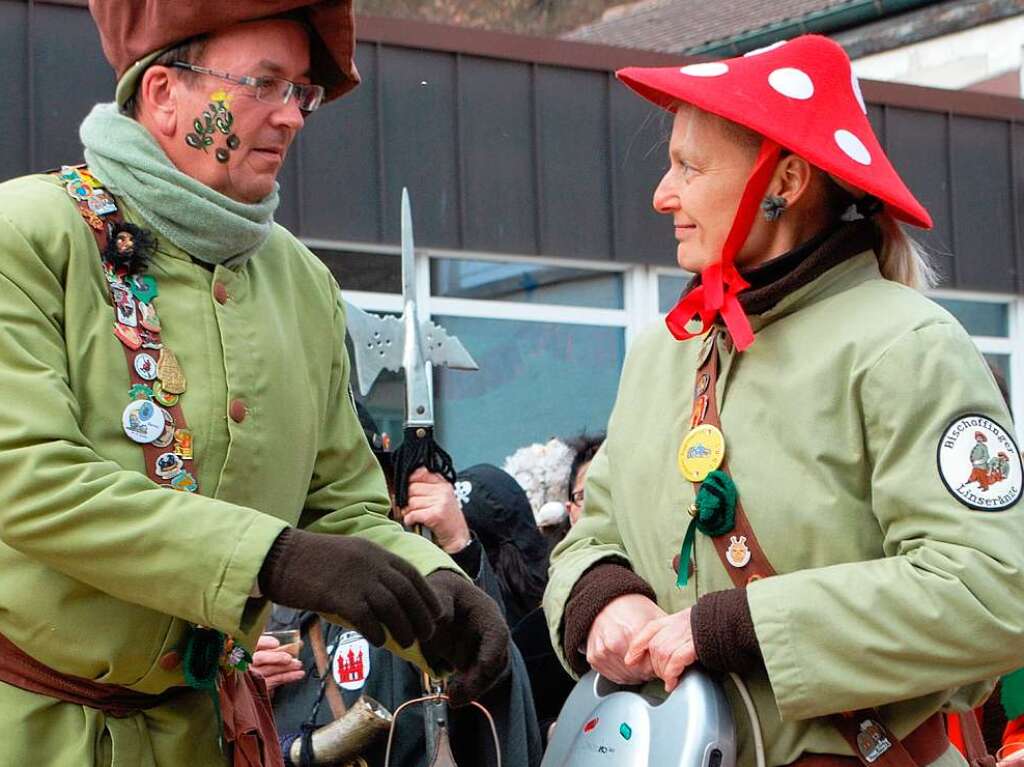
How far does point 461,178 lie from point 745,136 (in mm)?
6086

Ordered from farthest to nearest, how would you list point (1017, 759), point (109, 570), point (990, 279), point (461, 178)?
1. point (990, 279)
2. point (461, 178)
3. point (1017, 759)
4. point (109, 570)

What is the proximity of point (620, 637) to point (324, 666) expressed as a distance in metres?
1.71

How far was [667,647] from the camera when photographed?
2965 mm

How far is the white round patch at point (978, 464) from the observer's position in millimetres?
2840

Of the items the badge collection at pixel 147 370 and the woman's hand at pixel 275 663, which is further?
the woman's hand at pixel 275 663

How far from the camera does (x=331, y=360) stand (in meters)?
3.14

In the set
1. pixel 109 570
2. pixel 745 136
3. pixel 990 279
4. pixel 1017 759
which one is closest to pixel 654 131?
pixel 990 279

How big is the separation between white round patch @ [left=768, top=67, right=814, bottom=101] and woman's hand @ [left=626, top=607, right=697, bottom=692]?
94 centimetres

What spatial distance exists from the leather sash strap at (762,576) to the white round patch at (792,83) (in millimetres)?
449

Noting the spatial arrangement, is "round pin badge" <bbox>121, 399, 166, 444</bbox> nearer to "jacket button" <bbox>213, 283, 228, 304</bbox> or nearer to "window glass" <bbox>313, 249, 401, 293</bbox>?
"jacket button" <bbox>213, 283, 228, 304</bbox>

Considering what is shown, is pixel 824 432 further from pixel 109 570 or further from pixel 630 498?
pixel 109 570

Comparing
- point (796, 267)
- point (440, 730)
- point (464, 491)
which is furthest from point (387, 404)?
point (796, 267)

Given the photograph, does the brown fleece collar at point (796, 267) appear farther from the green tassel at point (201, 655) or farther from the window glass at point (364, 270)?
the window glass at point (364, 270)

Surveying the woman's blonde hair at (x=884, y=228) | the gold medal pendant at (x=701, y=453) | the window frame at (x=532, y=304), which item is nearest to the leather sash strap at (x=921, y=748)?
the gold medal pendant at (x=701, y=453)
